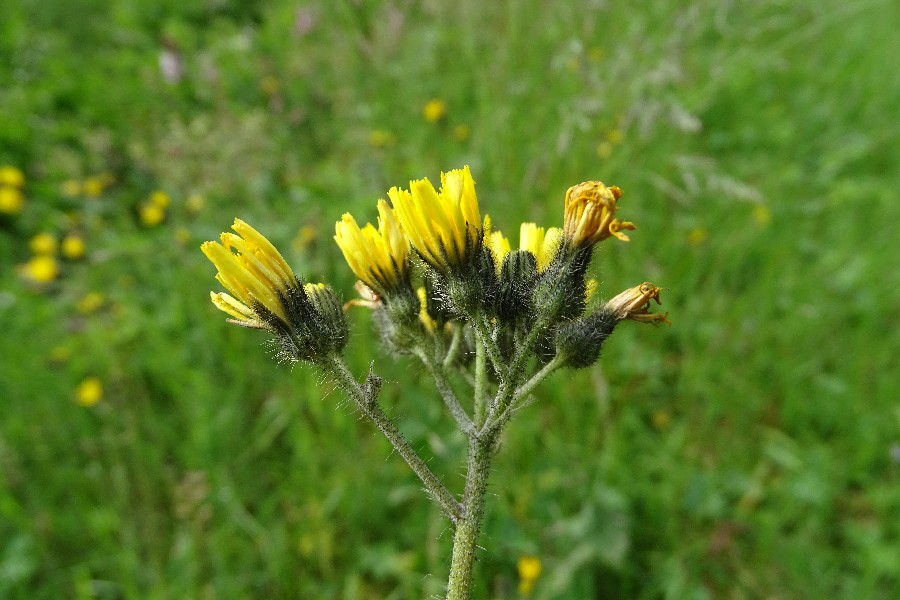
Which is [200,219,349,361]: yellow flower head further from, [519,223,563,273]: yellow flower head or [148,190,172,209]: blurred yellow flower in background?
[148,190,172,209]: blurred yellow flower in background

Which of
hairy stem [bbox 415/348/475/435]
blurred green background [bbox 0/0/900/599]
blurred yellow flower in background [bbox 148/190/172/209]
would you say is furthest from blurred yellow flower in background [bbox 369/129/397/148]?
hairy stem [bbox 415/348/475/435]

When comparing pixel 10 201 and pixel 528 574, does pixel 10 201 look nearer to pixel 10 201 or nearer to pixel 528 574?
pixel 10 201

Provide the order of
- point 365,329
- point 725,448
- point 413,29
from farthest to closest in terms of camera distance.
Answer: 1. point 413,29
2. point 365,329
3. point 725,448

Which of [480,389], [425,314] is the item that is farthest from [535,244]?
[480,389]

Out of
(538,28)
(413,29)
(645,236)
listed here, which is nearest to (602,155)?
(645,236)

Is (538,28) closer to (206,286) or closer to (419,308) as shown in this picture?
(206,286)

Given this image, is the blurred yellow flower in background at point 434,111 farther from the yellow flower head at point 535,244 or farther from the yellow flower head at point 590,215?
the yellow flower head at point 590,215

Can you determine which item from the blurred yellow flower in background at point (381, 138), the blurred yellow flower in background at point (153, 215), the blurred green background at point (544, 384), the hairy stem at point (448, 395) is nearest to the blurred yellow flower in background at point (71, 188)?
the blurred green background at point (544, 384)
